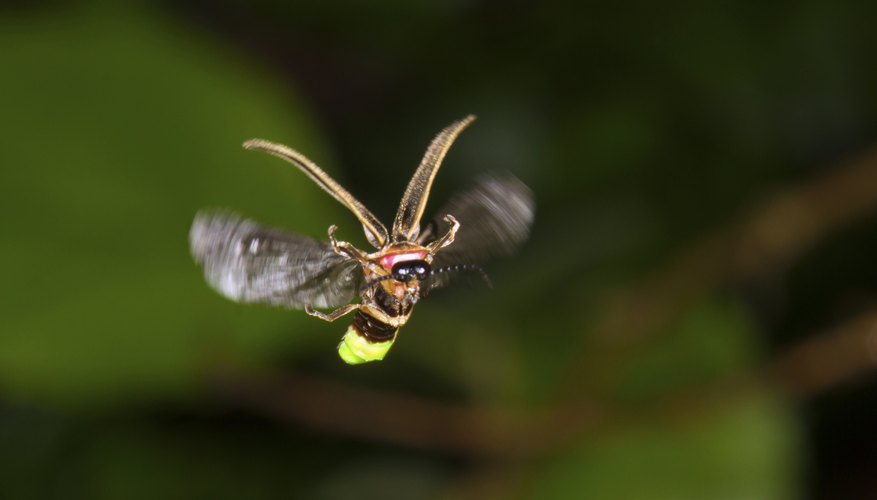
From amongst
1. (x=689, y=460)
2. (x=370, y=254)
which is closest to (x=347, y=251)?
(x=370, y=254)

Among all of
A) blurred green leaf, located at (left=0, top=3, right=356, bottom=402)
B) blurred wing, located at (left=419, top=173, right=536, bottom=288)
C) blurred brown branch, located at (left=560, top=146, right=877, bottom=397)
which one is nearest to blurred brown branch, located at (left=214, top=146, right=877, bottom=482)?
blurred brown branch, located at (left=560, top=146, right=877, bottom=397)

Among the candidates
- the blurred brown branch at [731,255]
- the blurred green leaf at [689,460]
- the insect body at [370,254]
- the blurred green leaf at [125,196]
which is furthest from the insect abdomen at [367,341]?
the blurred brown branch at [731,255]

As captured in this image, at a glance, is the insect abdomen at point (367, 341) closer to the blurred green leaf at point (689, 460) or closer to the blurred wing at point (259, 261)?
the blurred wing at point (259, 261)

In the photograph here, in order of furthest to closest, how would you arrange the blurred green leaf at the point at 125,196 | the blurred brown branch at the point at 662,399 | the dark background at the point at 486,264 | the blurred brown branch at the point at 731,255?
the blurred brown branch at the point at 731,255, the blurred brown branch at the point at 662,399, the dark background at the point at 486,264, the blurred green leaf at the point at 125,196

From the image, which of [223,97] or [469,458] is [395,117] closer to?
[223,97]

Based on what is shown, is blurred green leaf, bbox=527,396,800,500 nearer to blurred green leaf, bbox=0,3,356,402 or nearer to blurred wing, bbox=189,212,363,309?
blurred green leaf, bbox=0,3,356,402

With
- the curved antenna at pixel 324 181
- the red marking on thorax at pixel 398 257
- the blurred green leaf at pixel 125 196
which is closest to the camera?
the curved antenna at pixel 324 181

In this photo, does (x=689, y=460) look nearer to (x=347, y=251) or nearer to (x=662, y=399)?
(x=662, y=399)

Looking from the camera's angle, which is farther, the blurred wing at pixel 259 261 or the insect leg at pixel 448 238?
the insect leg at pixel 448 238
